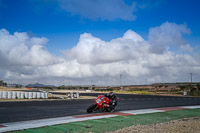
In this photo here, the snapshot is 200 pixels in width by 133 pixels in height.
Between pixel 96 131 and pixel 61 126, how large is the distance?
72.5 inches

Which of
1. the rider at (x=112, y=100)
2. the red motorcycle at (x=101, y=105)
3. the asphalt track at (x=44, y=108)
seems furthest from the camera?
the rider at (x=112, y=100)

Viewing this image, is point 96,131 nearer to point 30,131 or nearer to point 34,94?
point 30,131

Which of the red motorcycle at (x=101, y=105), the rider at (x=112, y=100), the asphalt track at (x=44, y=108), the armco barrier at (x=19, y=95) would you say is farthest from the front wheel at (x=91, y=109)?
the armco barrier at (x=19, y=95)

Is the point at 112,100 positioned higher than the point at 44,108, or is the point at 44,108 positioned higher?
the point at 112,100

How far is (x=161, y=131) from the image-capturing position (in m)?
8.32

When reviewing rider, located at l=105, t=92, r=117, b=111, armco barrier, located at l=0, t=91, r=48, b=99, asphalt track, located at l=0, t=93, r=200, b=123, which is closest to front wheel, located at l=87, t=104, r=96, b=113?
asphalt track, located at l=0, t=93, r=200, b=123

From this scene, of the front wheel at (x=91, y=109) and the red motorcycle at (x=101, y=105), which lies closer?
the front wheel at (x=91, y=109)

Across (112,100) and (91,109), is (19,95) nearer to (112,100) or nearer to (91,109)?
(91,109)

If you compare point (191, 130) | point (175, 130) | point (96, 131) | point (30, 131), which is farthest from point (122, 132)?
point (30, 131)

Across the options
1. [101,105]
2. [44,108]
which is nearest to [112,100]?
[101,105]

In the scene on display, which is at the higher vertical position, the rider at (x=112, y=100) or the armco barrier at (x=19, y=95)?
the rider at (x=112, y=100)

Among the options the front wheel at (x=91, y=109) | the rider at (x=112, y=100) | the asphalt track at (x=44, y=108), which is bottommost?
the asphalt track at (x=44, y=108)

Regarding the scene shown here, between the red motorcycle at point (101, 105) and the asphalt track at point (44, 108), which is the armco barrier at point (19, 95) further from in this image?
the red motorcycle at point (101, 105)

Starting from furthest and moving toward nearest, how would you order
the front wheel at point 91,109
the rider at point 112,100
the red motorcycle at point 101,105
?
the rider at point 112,100
the red motorcycle at point 101,105
the front wheel at point 91,109
